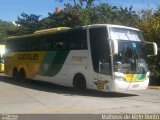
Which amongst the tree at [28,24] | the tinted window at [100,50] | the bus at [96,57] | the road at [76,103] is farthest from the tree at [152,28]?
the tree at [28,24]

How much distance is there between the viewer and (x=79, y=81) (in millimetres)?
19828

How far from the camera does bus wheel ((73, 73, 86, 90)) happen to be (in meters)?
19.4

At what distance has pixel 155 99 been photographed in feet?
56.7

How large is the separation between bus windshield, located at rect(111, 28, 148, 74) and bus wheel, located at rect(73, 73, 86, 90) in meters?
2.45

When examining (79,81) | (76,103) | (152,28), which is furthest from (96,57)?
(152,28)

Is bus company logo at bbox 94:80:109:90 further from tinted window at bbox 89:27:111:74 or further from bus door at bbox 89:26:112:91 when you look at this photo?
tinted window at bbox 89:27:111:74

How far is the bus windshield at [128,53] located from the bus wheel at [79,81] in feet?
8.04

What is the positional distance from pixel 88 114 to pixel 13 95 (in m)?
6.71

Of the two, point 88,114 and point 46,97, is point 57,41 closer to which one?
point 46,97

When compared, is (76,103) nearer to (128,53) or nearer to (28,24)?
(128,53)

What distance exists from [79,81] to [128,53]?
10.2ft

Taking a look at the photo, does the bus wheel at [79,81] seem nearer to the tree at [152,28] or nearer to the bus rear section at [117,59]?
the bus rear section at [117,59]

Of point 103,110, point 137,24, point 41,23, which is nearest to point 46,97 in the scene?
point 103,110

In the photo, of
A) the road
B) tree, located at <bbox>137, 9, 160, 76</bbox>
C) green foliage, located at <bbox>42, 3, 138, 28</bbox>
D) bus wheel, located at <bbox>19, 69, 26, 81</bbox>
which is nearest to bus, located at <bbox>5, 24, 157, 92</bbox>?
the road
